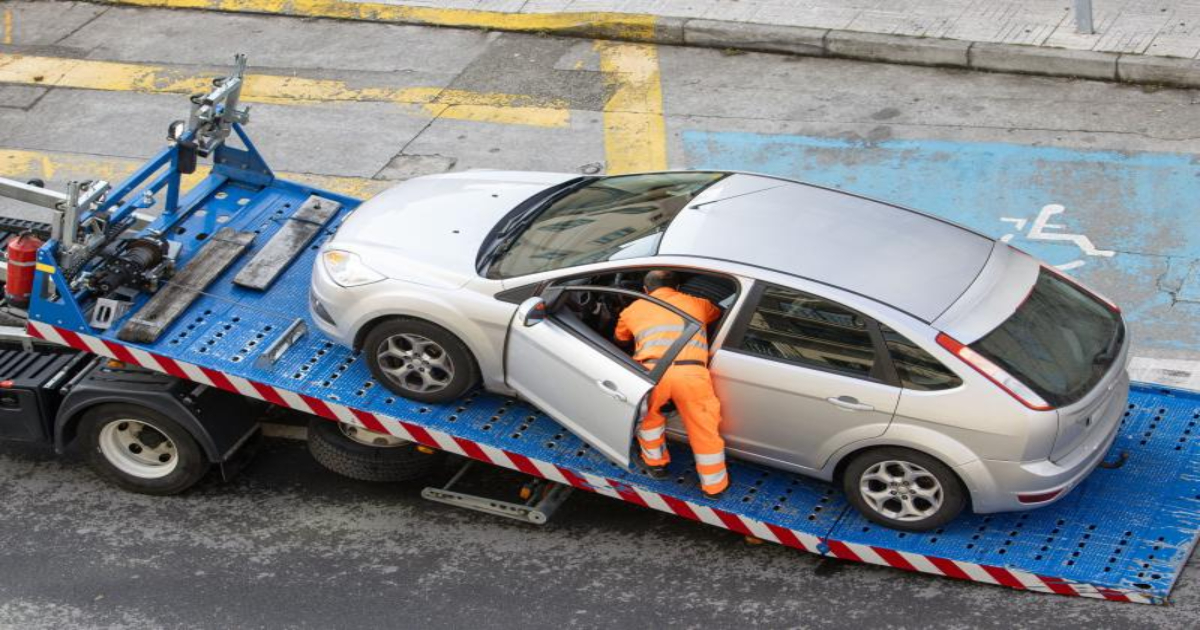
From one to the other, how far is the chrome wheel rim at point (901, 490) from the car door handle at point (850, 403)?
321 mm

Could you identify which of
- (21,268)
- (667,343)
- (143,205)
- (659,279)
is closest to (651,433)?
(667,343)

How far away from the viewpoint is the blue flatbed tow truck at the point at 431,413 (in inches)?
284

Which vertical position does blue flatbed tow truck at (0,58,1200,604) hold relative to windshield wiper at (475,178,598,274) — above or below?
below

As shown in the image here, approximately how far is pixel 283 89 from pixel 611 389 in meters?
6.85

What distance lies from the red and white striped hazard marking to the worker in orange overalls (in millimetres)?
180

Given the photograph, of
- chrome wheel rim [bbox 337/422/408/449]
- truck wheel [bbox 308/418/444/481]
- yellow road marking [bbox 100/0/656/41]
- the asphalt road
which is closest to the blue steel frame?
the asphalt road

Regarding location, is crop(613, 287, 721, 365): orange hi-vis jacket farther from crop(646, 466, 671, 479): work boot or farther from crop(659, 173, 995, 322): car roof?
crop(646, 466, 671, 479): work boot

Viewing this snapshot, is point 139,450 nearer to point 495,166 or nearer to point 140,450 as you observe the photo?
point 140,450

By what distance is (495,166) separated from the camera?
11.8 metres

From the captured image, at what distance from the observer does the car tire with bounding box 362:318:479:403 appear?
7.81 m

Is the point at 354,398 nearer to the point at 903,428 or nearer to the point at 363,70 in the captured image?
the point at 903,428

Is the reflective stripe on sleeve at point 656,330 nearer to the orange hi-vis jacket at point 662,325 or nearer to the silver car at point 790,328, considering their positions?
the orange hi-vis jacket at point 662,325

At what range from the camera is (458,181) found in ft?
28.7

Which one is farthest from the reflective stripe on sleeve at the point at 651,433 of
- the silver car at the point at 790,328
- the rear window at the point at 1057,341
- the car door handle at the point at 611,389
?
the rear window at the point at 1057,341
